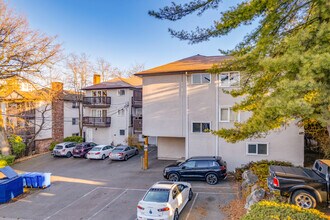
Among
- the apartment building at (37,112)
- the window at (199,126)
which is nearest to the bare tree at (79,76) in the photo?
the apartment building at (37,112)

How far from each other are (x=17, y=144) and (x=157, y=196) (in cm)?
2196

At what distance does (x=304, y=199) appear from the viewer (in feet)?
27.9

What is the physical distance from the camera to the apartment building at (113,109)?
2964 cm

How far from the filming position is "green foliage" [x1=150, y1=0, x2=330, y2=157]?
5.81 m

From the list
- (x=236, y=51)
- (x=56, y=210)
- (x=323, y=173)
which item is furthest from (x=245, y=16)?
(x=56, y=210)

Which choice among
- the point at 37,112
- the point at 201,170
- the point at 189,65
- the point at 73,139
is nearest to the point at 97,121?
the point at 73,139

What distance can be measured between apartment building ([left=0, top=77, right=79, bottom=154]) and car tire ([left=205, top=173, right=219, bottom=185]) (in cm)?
1711

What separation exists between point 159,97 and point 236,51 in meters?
11.9

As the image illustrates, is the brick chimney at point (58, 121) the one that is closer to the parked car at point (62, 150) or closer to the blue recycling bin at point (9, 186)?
the parked car at point (62, 150)

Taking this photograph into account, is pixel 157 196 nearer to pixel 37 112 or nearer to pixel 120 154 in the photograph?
pixel 120 154

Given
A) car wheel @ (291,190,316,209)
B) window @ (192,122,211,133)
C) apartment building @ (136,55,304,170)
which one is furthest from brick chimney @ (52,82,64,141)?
car wheel @ (291,190,316,209)

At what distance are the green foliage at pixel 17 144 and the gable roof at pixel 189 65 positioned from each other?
16283 mm

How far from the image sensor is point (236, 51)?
27.3 feet

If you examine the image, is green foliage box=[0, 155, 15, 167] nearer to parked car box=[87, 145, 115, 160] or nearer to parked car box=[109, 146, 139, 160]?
parked car box=[87, 145, 115, 160]
